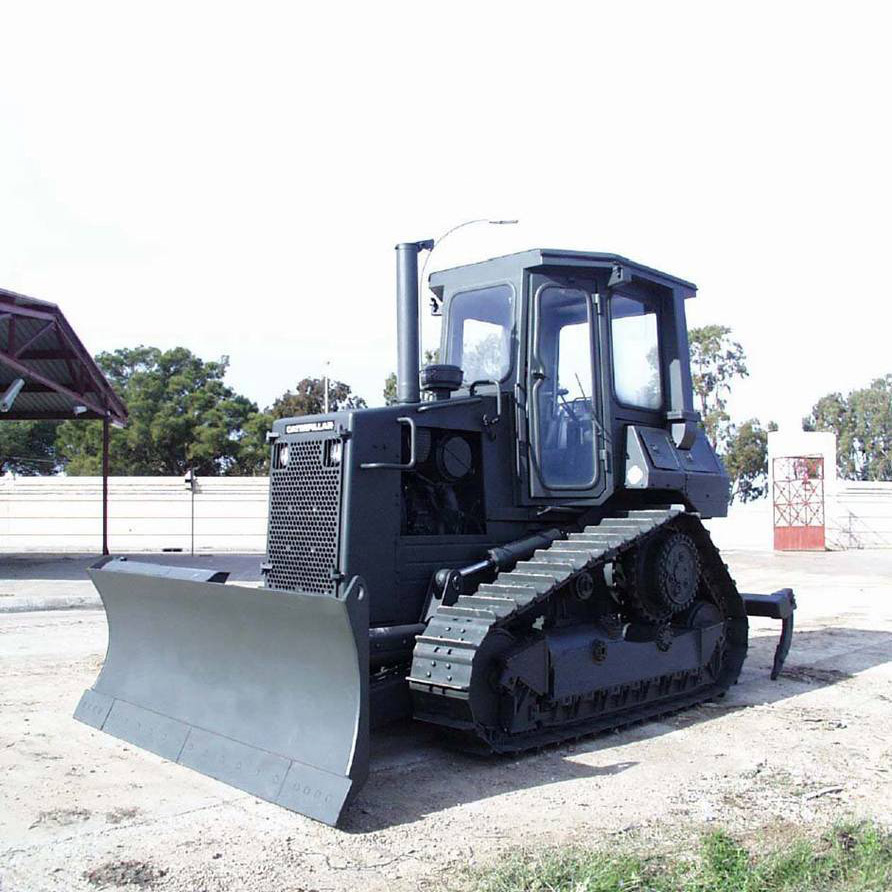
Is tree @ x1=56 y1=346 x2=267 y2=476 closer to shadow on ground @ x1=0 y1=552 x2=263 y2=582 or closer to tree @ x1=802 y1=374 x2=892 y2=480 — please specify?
shadow on ground @ x1=0 y1=552 x2=263 y2=582

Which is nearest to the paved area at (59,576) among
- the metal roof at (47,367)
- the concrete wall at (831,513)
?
the metal roof at (47,367)

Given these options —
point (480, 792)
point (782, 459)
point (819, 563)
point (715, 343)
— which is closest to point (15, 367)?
point (480, 792)

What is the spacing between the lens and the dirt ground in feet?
13.5

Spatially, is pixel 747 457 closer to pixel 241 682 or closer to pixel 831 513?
pixel 831 513

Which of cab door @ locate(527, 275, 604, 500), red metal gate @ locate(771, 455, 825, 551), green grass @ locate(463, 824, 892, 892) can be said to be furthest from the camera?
red metal gate @ locate(771, 455, 825, 551)

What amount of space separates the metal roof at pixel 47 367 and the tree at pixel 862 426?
55643mm

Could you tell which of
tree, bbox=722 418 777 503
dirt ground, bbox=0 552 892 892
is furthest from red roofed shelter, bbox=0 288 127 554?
tree, bbox=722 418 777 503

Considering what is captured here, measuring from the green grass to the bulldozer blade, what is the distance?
1.02 meters

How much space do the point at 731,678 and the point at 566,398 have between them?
2629mm

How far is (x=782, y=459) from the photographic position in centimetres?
3052

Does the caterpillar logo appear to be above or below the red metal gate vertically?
above

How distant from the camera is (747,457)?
160 feet

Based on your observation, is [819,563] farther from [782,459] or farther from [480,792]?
[480,792]

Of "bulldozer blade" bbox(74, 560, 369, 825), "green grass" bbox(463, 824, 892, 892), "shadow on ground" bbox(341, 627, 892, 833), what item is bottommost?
"shadow on ground" bbox(341, 627, 892, 833)
